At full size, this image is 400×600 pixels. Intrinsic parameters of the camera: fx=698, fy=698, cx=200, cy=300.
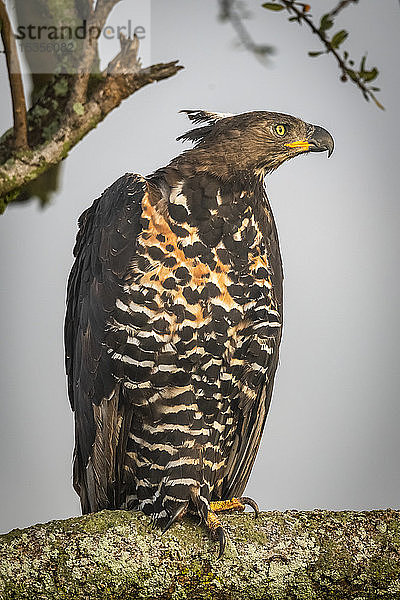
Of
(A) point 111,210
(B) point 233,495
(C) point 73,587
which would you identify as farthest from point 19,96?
(B) point 233,495

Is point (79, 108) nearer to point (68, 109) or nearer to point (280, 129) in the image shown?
point (68, 109)

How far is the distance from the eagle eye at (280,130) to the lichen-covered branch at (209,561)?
3.21 ft

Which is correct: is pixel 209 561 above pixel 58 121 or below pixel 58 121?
below

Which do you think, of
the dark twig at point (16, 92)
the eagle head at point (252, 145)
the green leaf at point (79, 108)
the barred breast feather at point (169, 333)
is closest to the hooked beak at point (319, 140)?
the eagle head at point (252, 145)

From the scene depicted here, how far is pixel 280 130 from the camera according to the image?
188 cm

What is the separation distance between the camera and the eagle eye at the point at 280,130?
1.87 meters

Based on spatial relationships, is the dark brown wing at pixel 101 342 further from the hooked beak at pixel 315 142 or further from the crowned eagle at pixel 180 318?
the hooked beak at pixel 315 142

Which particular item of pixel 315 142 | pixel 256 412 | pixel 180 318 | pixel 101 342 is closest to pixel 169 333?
pixel 180 318

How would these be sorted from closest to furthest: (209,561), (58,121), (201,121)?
1. (209,561)
2. (58,121)
3. (201,121)

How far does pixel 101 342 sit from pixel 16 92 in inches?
25.6

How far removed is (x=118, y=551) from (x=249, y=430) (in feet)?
2.10

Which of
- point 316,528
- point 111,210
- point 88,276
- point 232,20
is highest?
point 232,20

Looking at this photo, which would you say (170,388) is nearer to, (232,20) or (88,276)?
(88,276)

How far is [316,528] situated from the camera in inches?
59.7
